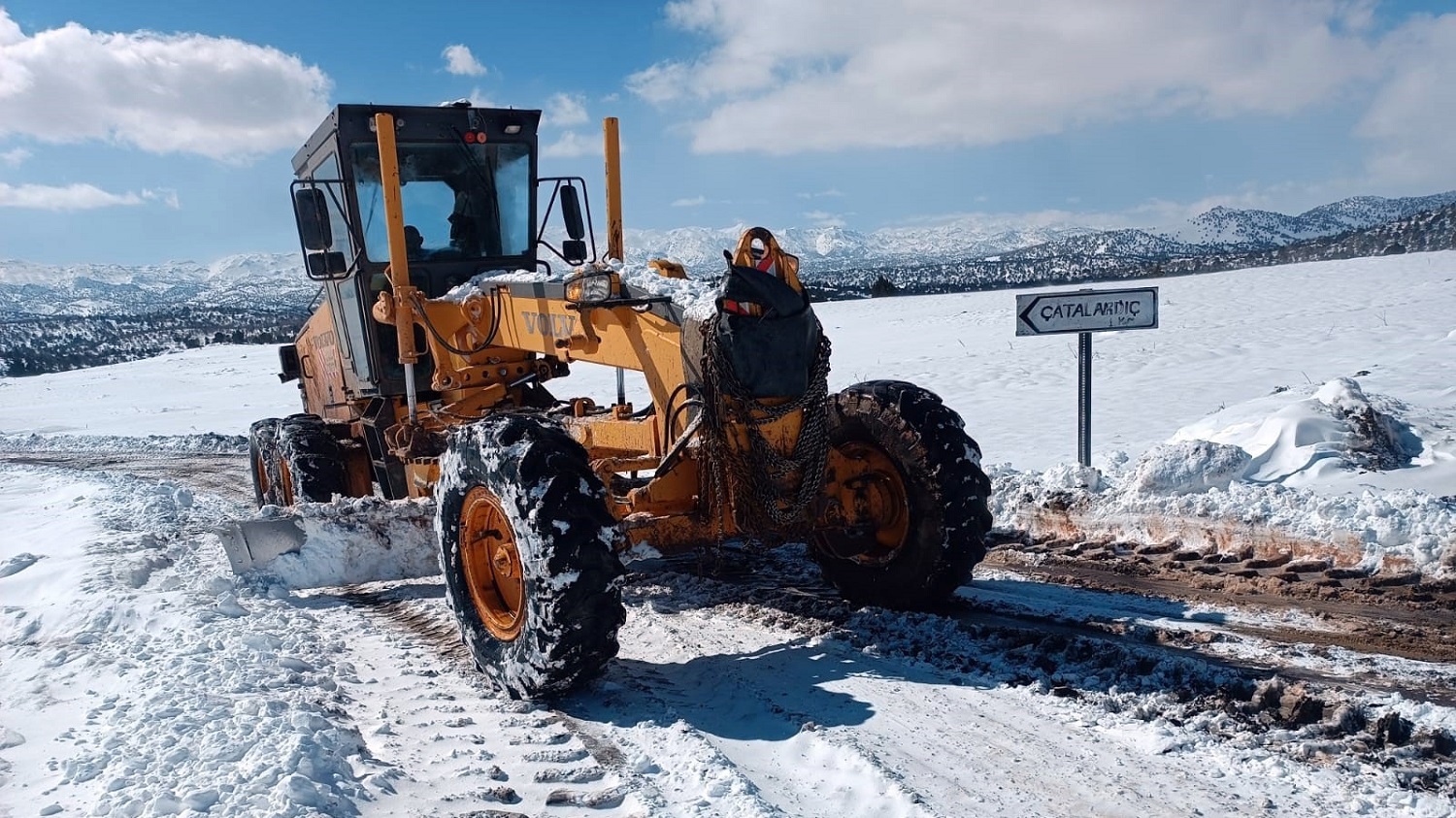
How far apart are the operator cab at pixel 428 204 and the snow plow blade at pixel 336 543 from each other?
1544 mm

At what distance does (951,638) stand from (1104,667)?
2.47ft

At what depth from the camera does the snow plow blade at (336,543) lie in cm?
641

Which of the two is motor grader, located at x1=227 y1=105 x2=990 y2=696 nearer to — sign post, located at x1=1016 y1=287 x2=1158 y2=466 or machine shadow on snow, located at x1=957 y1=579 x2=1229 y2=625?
machine shadow on snow, located at x1=957 y1=579 x2=1229 y2=625

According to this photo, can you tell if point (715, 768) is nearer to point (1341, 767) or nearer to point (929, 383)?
point (1341, 767)

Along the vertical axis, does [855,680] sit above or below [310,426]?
below

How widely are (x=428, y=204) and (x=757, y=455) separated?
4031 mm

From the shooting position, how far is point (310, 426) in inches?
342

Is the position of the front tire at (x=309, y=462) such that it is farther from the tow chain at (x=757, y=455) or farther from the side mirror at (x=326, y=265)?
the tow chain at (x=757, y=455)

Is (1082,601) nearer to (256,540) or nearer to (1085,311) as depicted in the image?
(1085,311)

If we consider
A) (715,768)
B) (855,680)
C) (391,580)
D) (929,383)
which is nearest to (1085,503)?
(855,680)

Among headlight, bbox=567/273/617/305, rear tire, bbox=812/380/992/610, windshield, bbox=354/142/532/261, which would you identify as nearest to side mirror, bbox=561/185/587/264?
windshield, bbox=354/142/532/261

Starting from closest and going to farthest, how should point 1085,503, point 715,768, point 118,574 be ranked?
point 715,768
point 118,574
point 1085,503

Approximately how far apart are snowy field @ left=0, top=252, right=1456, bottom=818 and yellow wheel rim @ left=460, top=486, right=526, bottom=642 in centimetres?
36

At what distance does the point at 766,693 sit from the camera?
4238 millimetres
